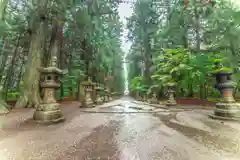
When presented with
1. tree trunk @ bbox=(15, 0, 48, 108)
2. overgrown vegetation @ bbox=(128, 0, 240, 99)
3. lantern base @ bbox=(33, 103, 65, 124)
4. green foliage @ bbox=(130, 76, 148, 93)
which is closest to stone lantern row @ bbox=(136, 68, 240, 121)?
overgrown vegetation @ bbox=(128, 0, 240, 99)

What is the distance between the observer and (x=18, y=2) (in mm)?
9102

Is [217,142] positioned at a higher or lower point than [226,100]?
lower

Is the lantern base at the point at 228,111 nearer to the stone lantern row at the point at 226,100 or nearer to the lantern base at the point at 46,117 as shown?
the stone lantern row at the point at 226,100

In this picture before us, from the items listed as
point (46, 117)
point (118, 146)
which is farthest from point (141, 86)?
point (118, 146)

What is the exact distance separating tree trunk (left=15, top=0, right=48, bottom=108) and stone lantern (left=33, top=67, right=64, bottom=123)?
3513 mm

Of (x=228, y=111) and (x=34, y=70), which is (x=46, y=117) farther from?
(x=228, y=111)

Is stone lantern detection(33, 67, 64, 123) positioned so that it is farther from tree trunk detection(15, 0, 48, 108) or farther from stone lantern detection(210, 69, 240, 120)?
stone lantern detection(210, 69, 240, 120)

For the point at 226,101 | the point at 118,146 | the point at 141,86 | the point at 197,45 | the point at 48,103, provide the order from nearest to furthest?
the point at 118,146 < the point at 48,103 < the point at 226,101 < the point at 197,45 < the point at 141,86

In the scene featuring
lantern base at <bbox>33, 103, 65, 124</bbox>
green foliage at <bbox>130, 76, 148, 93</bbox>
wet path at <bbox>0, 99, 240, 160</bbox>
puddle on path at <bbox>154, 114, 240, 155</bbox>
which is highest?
green foliage at <bbox>130, 76, 148, 93</bbox>

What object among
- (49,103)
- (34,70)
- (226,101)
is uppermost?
(34,70)

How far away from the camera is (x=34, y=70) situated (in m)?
6.98

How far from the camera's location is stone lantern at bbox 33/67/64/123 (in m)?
3.60

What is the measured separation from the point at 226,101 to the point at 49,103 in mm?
5422

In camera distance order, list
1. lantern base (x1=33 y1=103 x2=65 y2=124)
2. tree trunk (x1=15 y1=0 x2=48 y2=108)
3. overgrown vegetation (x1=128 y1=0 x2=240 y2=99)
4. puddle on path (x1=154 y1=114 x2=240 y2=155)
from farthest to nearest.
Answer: overgrown vegetation (x1=128 y1=0 x2=240 y2=99), tree trunk (x1=15 y1=0 x2=48 y2=108), lantern base (x1=33 y1=103 x2=65 y2=124), puddle on path (x1=154 y1=114 x2=240 y2=155)
